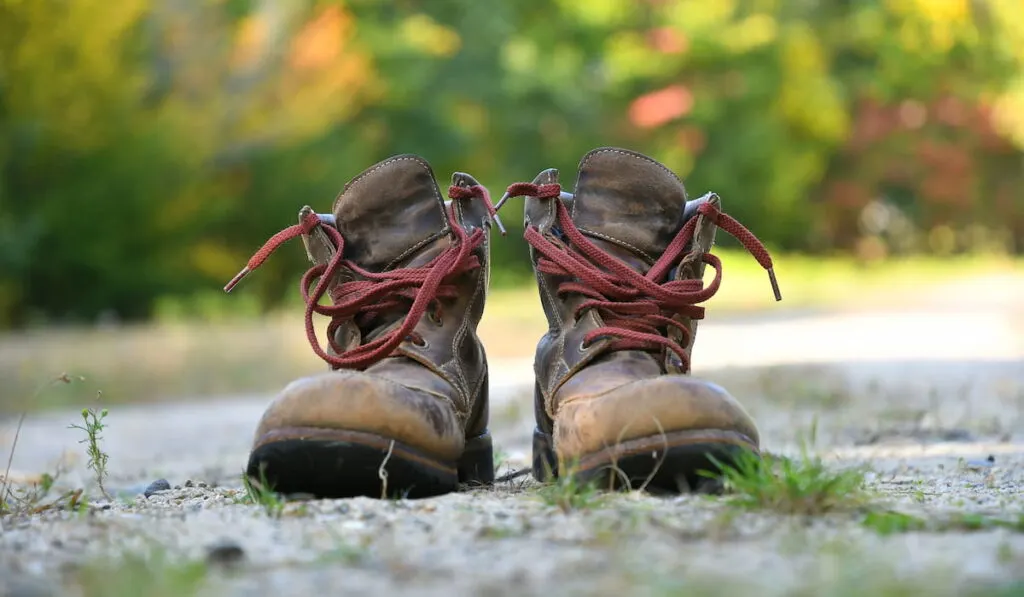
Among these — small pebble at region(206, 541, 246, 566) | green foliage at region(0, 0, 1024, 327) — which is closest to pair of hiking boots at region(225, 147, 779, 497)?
small pebble at region(206, 541, 246, 566)

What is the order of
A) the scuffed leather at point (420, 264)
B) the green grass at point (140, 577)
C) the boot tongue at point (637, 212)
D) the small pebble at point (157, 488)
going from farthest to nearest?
the small pebble at point (157, 488)
the boot tongue at point (637, 212)
the scuffed leather at point (420, 264)
the green grass at point (140, 577)

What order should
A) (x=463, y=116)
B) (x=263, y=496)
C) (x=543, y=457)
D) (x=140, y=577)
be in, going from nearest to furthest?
(x=140, y=577), (x=263, y=496), (x=543, y=457), (x=463, y=116)

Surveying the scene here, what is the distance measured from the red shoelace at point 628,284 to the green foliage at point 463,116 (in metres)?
7.54

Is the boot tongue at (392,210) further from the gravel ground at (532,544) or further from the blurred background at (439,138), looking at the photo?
the blurred background at (439,138)

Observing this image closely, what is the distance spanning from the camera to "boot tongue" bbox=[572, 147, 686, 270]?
2.69 metres

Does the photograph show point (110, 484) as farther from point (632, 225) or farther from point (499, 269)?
point (499, 269)

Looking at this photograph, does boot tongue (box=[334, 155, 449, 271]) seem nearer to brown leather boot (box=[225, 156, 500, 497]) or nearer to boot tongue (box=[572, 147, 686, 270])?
brown leather boot (box=[225, 156, 500, 497])

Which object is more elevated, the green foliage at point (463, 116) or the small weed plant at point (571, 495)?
the green foliage at point (463, 116)

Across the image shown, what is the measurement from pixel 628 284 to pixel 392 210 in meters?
0.54

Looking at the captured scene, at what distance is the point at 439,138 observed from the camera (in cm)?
1628

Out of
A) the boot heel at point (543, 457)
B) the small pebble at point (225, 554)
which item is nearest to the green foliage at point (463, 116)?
the boot heel at point (543, 457)

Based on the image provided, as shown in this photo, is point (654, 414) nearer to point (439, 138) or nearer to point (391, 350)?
point (391, 350)

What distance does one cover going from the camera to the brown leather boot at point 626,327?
87.8 inches

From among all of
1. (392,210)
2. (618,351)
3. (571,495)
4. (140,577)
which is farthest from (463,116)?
(140,577)
